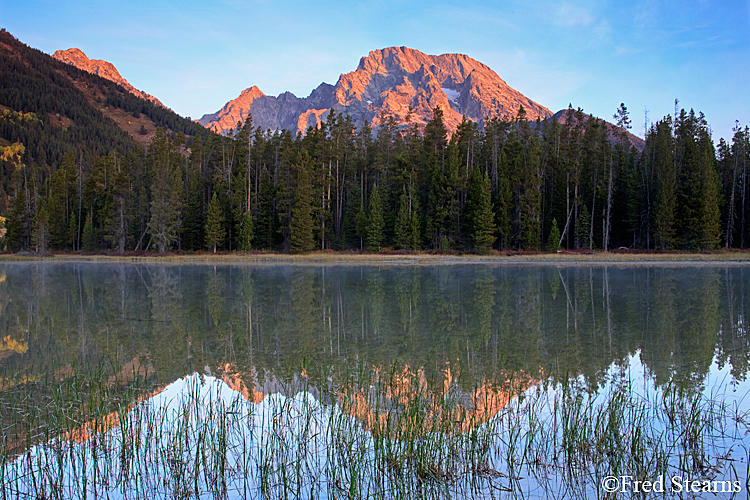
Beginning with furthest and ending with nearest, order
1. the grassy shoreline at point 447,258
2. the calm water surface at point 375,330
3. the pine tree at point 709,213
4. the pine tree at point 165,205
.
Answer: the pine tree at point 165,205 < the pine tree at point 709,213 < the grassy shoreline at point 447,258 < the calm water surface at point 375,330

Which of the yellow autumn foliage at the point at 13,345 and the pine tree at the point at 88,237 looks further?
the pine tree at the point at 88,237

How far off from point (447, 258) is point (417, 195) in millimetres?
13427

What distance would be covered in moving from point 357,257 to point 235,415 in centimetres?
4279

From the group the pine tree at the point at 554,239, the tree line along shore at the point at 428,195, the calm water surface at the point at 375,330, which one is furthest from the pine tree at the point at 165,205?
the pine tree at the point at 554,239

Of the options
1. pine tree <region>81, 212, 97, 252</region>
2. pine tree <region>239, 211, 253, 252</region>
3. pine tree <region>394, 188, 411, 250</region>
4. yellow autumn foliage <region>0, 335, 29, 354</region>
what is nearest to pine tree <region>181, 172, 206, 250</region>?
pine tree <region>239, 211, 253, 252</region>

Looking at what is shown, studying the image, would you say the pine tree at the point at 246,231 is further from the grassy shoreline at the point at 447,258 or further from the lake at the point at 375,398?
the lake at the point at 375,398

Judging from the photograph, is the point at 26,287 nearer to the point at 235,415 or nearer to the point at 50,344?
the point at 50,344

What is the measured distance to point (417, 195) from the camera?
5875cm

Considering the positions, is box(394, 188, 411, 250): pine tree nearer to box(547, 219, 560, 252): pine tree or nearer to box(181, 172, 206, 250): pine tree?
box(547, 219, 560, 252): pine tree

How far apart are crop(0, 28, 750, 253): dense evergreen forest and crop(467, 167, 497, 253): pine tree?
15cm

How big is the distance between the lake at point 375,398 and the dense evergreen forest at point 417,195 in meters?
36.7

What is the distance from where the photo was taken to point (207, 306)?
17344 mm

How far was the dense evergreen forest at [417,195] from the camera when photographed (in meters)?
52.5

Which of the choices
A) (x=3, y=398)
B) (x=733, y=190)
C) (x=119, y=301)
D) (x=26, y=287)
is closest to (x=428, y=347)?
(x=3, y=398)
